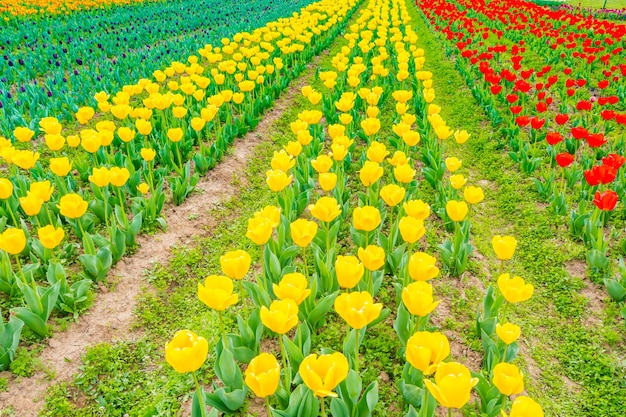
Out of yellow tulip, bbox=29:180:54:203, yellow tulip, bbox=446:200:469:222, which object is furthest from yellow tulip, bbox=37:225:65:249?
yellow tulip, bbox=446:200:469:222

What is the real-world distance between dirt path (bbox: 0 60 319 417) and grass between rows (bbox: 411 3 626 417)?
2775 mm

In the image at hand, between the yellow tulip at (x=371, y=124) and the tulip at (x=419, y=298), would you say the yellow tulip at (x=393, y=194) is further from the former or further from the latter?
the yellow tulip at (x=371, y=124)

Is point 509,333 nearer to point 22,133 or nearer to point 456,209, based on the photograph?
point 456,209

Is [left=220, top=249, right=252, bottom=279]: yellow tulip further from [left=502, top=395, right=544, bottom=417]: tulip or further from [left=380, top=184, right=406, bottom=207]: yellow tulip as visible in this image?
[left=502, top=395, right=544, bottom=417]: tulip

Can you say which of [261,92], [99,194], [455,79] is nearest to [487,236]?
[99,194]

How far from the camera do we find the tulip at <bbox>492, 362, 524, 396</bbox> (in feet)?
6.31

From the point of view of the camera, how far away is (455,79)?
11070 millimetres

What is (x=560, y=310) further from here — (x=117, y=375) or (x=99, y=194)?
(x=99, y=194)

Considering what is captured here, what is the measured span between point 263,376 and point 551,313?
3.07m

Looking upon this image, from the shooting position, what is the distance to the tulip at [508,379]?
75.7 inches

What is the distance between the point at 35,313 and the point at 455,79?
1037cm

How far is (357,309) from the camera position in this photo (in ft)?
7.32

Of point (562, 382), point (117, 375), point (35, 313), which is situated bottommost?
point (562, 382)

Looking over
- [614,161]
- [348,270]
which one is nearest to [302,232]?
[348,270]
